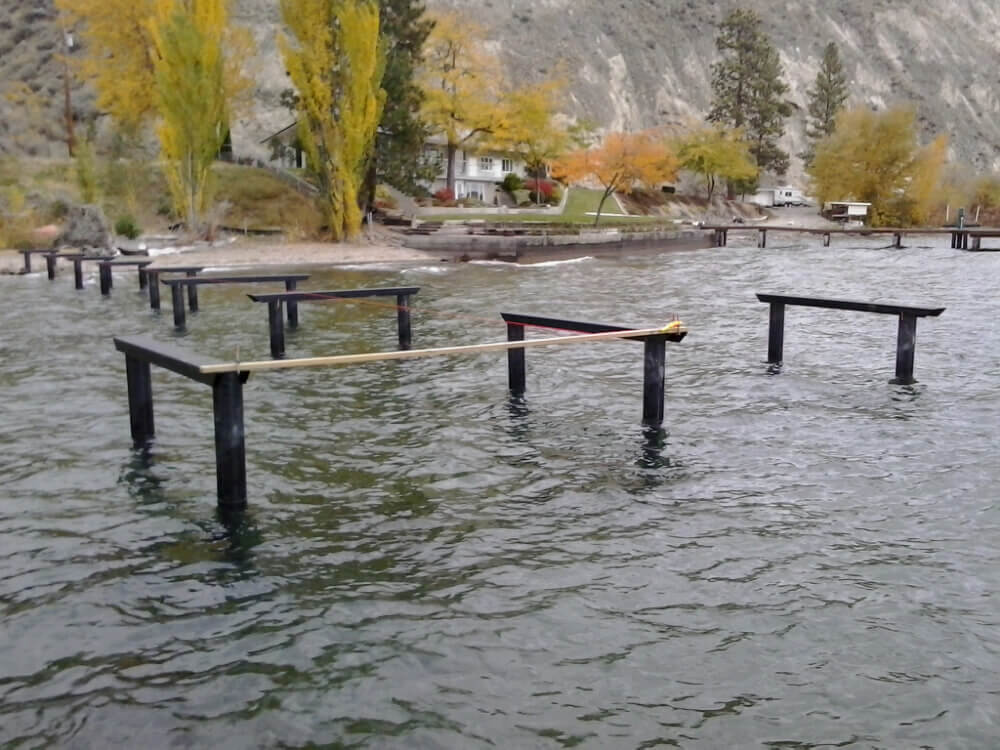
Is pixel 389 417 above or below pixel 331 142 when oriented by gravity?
below

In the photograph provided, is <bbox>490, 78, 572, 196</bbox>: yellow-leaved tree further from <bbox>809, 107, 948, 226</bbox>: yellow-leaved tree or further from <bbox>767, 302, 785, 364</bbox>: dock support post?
<bbox>767, 302, 785, 364</bbox>: dock support post

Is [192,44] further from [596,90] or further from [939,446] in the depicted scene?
[596,90]

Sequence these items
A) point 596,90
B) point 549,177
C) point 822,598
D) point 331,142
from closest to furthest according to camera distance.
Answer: point 822,598 → point 331,142 → point 549,177 → point 596,90

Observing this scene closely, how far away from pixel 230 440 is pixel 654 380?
5368 mm

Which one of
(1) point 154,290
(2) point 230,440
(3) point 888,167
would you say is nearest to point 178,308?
(1) point 154,290

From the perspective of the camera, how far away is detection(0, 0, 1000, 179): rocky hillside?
115m

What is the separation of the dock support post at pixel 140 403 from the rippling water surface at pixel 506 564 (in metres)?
0.22

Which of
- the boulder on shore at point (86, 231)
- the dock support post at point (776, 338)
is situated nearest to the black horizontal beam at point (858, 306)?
the dock support post at point (776, 338)

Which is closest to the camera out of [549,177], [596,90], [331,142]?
[331,142]

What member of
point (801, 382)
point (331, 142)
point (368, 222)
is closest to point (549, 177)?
point (368, 222)

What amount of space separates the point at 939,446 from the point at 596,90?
111332 millimetres

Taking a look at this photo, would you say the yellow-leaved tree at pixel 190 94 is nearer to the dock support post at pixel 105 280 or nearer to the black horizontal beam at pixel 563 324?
the dock support post at pixel 105 280

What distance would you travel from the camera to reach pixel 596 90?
117 metres

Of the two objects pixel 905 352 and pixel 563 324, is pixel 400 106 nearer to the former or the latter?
pixel 905 352
